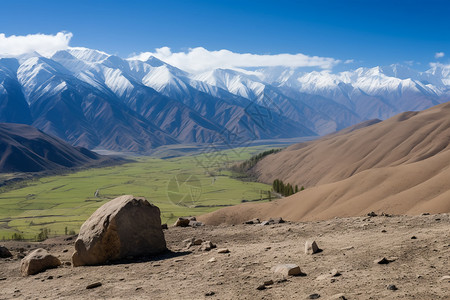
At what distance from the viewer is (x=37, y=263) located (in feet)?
46.3

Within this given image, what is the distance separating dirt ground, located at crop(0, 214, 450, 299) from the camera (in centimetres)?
871

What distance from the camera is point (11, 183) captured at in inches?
6811

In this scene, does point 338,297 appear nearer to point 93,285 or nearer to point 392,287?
point 392,287

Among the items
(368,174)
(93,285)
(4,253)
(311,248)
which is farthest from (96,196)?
(311,248)

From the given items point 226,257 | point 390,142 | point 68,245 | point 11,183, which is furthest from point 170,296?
point 11,183

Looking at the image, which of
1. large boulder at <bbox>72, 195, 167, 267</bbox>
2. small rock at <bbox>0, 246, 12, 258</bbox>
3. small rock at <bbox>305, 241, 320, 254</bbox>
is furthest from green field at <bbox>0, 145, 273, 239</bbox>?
small rock at <bbox>305, 241, 320, 254</bbox>

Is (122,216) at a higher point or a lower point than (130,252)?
higher

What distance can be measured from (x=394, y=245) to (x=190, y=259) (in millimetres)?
6716

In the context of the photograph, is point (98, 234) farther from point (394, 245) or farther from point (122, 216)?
point (394, 245)

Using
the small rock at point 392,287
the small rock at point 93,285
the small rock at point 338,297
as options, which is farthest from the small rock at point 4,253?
the small rock at point 392,287

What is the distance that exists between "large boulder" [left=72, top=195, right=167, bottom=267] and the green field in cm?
5267

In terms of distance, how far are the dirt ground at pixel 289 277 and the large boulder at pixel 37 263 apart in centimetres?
43

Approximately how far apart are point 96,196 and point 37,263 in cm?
12240

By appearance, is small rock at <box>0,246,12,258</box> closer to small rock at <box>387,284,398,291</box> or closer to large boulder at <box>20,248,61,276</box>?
large boulder at <box>20,248,61,276</box>
